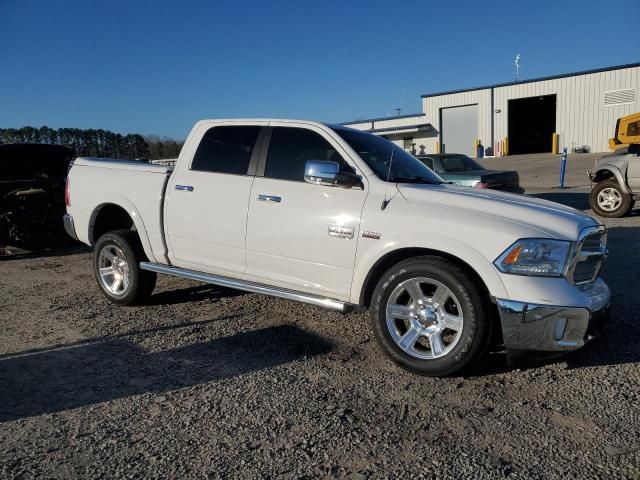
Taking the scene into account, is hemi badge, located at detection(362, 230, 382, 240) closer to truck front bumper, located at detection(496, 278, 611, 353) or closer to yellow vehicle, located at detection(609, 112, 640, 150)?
truck front bumper, located at detection(496, 278, 611, 353)

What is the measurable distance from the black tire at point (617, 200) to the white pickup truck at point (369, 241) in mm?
8038

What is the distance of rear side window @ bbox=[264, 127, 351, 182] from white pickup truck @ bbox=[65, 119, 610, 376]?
0.03ft

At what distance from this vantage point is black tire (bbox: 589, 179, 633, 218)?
10859mm

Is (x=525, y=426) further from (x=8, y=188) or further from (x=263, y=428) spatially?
(x=8, y=188)

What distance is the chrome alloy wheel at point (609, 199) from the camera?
11023 mm

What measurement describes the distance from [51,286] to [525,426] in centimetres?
590

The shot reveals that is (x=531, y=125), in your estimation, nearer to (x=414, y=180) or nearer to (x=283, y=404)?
(x=414, y=180)

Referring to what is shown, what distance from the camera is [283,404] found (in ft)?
10.8

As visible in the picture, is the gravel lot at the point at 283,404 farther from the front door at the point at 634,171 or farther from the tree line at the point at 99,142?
the tree line at the point at 99,142

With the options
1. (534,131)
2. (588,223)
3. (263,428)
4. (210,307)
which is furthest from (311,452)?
(534,131)

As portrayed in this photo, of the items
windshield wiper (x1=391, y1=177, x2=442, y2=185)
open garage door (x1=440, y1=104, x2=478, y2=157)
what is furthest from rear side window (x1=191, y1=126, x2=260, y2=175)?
open garage door (x1=440, y1=104, x2=478, y2=157)

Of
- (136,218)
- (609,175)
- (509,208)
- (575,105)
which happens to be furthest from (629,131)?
(575,105)

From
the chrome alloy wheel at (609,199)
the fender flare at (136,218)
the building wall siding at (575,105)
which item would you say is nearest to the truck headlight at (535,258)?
the fender flare at (136,218)

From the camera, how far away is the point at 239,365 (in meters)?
3.94
